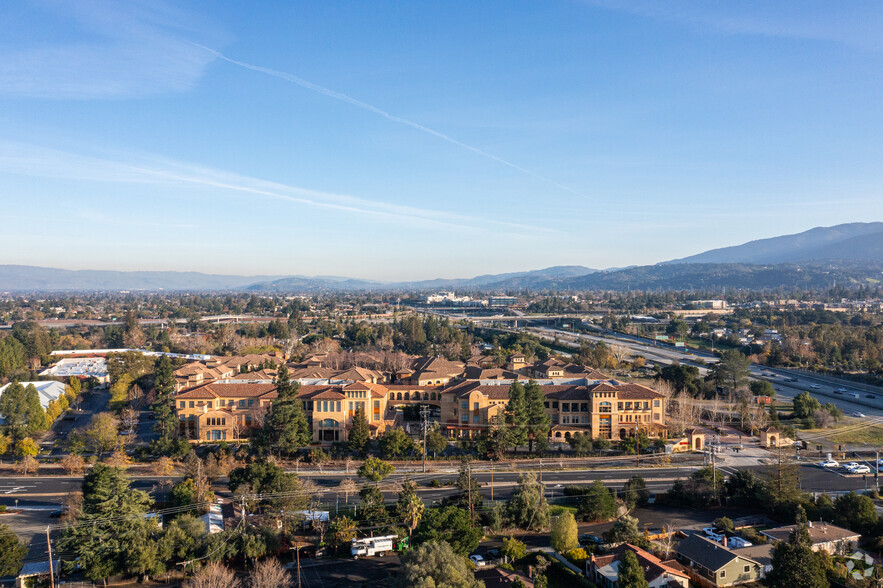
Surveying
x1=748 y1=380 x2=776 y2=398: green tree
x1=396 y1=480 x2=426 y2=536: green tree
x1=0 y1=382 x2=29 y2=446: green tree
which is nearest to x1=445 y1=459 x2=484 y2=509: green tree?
x1=396 y1=480 x2=426 y2=536: green tree

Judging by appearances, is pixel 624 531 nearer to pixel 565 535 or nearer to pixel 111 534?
pixel 565 535

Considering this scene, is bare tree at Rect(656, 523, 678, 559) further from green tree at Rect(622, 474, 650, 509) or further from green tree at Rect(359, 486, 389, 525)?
green tree at Rect(359, 486, 389, 525)

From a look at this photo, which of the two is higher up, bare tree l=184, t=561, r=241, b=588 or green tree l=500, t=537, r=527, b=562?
bare tree l=184, t=561, r=241, b=588

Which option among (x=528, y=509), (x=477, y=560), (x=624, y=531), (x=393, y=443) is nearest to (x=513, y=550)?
(x=477, y=560)

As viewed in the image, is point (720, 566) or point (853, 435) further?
point (853, 435)

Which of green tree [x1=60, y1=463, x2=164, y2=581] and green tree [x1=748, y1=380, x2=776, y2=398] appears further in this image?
green tree [x1=748, y1=380, x2=776, y2=398]

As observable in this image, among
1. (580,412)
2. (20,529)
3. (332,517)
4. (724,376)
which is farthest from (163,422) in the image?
(724,376)
